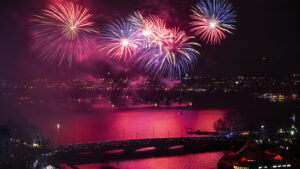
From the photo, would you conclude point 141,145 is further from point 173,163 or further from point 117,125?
point 117,125

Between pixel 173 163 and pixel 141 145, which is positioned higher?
pixel 141 145

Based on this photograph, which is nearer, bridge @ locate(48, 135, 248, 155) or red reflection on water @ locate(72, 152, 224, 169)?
red reflection on water @ locate(72, 152, 224, 169)

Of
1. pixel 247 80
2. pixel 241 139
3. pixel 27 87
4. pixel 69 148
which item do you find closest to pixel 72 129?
pixel 69 148

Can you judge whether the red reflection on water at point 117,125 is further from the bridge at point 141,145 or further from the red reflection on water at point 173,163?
the red reflection on water at point 173,163

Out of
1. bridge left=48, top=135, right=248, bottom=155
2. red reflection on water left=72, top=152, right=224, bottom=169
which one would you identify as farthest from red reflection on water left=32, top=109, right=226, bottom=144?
red reflection on water left=72, top=152, right=224, bottom=169

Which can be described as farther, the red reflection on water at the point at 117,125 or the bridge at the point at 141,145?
the red reflection on water at the point at 117,125

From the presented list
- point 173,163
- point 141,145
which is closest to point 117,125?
point 141,145

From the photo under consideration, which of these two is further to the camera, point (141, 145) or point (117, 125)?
point (117, 125)

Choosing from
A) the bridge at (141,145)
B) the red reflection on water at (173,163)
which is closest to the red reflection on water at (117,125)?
the bridge at (141,145)

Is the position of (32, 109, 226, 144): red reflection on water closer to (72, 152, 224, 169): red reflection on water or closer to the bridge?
the bridge

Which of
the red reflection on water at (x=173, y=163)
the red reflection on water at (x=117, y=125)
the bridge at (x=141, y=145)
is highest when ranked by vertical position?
the red reflection on water at (x=117, y=125)

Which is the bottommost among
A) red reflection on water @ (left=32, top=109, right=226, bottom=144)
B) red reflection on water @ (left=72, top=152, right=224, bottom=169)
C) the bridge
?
red reflection on water @ (left=72, top=152, right=224, bottom=169)

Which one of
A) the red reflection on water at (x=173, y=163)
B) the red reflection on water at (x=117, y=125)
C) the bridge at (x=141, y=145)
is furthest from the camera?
the red reflection on water at (x=117, y=125)
